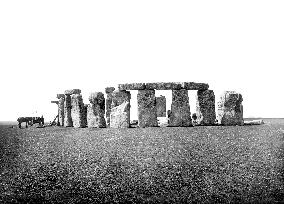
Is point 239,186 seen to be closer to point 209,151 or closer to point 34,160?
point 209,151

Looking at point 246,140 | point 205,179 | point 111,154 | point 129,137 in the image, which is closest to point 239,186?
point 205,179

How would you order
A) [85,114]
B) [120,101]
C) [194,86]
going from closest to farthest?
[120,101] → [194,86] → [85,114]

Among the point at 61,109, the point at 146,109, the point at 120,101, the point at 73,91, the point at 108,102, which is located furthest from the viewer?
the point at 61,109

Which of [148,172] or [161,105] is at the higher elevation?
[161,105]

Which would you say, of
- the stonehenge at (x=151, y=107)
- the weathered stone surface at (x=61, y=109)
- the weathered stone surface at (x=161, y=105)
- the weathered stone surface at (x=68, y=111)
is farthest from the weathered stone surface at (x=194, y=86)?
the weathered stone surface at (x=61, y=109)

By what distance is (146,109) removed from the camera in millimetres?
17453

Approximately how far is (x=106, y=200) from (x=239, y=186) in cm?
252

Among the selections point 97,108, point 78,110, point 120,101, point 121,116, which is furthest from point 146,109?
point 78,110

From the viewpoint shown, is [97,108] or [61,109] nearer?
[97,108]

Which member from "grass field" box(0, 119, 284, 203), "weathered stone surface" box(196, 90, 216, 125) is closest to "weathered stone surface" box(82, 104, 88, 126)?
"weathered stone surface" box(196, 90, 216, 125)

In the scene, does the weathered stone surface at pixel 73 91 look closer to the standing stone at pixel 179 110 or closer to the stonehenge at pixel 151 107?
the stonehenge at pixel 151 107

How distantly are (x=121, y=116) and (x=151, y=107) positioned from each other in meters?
1.37

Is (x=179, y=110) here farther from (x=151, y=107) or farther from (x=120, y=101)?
(x=120, y=101)

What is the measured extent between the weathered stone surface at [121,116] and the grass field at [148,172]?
5400mm
